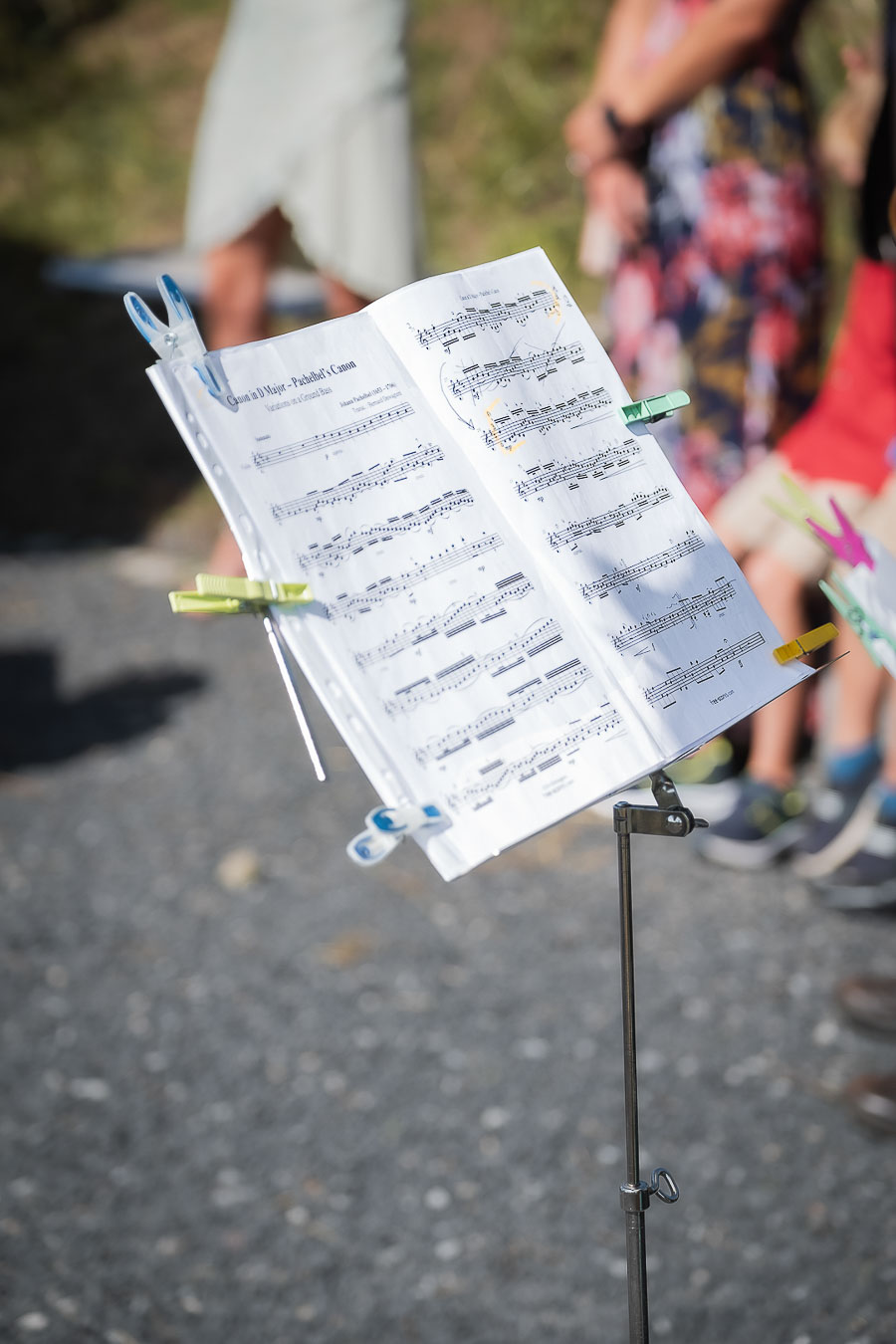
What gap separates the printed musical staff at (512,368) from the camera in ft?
3.79

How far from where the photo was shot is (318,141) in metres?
3.12

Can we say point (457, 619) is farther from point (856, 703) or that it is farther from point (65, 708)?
point (65, 708)

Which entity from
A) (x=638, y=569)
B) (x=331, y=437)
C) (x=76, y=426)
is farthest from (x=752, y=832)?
→ (x=76, y=426)

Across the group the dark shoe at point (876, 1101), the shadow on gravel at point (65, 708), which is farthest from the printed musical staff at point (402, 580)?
the shadow on gravel at point (65, 708)

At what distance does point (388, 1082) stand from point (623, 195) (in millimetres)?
1942

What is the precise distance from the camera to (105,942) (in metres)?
2.46

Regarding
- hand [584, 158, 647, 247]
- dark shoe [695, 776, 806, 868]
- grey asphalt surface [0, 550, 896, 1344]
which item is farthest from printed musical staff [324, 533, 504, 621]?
hand [584, 158, 647, 247]

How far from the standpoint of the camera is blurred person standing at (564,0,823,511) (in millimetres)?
2498

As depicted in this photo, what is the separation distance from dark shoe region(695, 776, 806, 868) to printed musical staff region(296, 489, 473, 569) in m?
1.67

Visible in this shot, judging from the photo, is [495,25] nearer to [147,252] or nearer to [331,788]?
[147,252]

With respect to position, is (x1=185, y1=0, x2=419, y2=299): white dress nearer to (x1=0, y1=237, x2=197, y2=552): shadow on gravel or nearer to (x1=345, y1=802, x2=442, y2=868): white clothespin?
(x1=0, y1=237, x2=197, y2=552): shadow on gravel

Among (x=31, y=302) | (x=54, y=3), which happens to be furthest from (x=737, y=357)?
(x=54, y=3)

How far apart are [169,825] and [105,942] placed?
45 centimetres

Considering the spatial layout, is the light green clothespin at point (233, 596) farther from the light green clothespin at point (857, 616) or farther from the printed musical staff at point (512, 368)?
the light green clothespin at point (857, 616)
